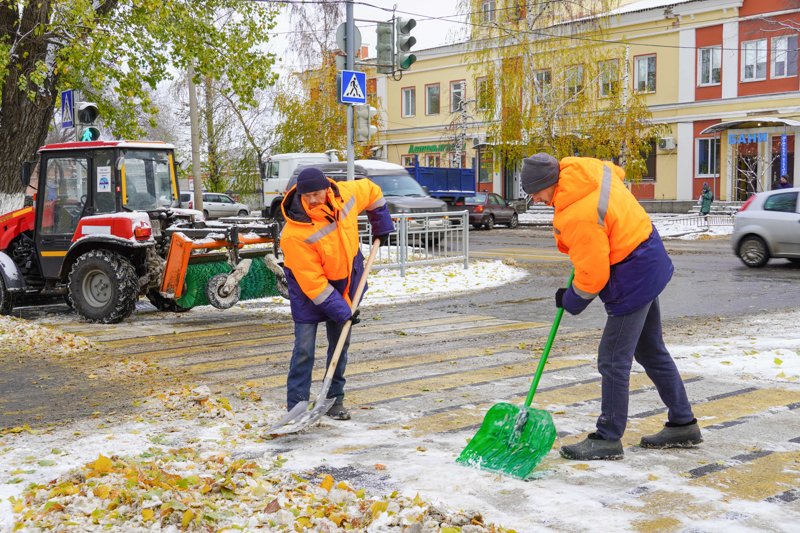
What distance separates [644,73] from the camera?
41312 millimetres

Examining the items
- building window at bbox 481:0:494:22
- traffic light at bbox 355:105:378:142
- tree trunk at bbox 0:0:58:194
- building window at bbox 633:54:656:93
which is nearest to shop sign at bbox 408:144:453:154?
building window at bbox 633:54:656:93

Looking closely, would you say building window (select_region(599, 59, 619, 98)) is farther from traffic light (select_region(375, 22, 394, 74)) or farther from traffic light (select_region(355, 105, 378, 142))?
traffic light (select_region(355, 105, 378, 142))

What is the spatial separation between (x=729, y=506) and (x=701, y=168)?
122 feet

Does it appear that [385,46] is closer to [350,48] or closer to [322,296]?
[350,48]

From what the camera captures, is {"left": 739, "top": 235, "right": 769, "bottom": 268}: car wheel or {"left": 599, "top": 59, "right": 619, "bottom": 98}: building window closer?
{"left": 739, "top": 235, "right": 769, "bottom": 268}: car wheel

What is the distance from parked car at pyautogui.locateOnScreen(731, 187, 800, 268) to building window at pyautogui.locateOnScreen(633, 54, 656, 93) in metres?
24.6

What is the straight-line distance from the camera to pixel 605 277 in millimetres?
4941

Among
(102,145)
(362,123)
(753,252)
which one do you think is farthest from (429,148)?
(102,145)

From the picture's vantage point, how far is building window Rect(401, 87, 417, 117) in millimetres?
51281

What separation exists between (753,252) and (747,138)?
20843 mm

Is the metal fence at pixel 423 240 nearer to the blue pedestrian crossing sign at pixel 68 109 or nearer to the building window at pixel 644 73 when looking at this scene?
the blue pedestrian crossing sign at pixel 68 109

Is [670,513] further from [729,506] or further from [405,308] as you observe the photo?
[405,308]

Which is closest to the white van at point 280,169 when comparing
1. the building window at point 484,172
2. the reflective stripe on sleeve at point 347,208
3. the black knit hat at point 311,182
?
the building window at point 484,172

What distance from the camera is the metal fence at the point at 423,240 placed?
53.1 ft
